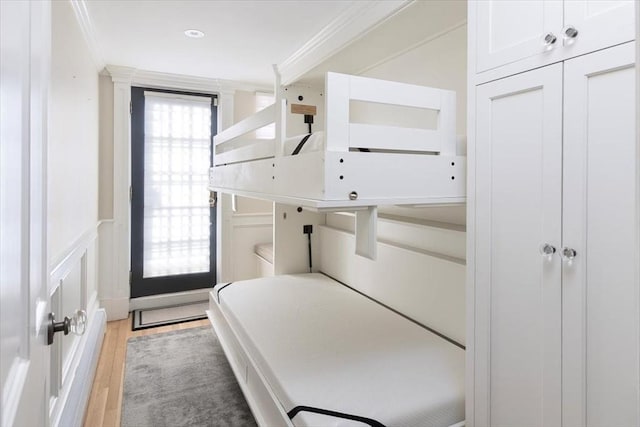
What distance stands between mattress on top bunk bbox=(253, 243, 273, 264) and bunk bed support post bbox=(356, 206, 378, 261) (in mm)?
2306

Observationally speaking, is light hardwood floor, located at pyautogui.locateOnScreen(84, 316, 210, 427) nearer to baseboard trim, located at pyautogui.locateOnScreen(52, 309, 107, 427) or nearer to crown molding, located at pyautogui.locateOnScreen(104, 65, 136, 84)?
baseboard trim, located at pyautogui.locateOnScreen(52, 309, 107, 427)

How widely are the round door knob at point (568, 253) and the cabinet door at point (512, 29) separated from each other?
0.51 meters

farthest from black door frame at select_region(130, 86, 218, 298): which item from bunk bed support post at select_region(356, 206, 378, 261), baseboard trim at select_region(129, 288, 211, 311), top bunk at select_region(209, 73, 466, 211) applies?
bunk bed support post at select_region(356, 206, 378, 261)

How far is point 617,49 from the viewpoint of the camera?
92 cm

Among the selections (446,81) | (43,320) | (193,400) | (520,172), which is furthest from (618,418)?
(193,400)

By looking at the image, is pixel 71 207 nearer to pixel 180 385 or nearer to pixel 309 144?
pixel 180 385

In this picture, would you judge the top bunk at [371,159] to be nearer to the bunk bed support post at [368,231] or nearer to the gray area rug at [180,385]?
the bunk bed support post at [368,231]

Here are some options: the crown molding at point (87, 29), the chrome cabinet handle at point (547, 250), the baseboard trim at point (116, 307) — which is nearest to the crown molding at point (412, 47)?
the chrome cabinet handle at point (547, 250)

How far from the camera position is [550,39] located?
1046mm

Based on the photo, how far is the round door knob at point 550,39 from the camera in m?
1.04

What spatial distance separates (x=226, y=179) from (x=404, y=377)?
1815mm

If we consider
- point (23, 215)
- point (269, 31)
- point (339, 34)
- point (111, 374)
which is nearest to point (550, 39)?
point (23, 215)

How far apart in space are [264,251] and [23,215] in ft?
11.1

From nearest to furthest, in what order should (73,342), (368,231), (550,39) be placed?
(550,39)
(368,231)
(73,342)
